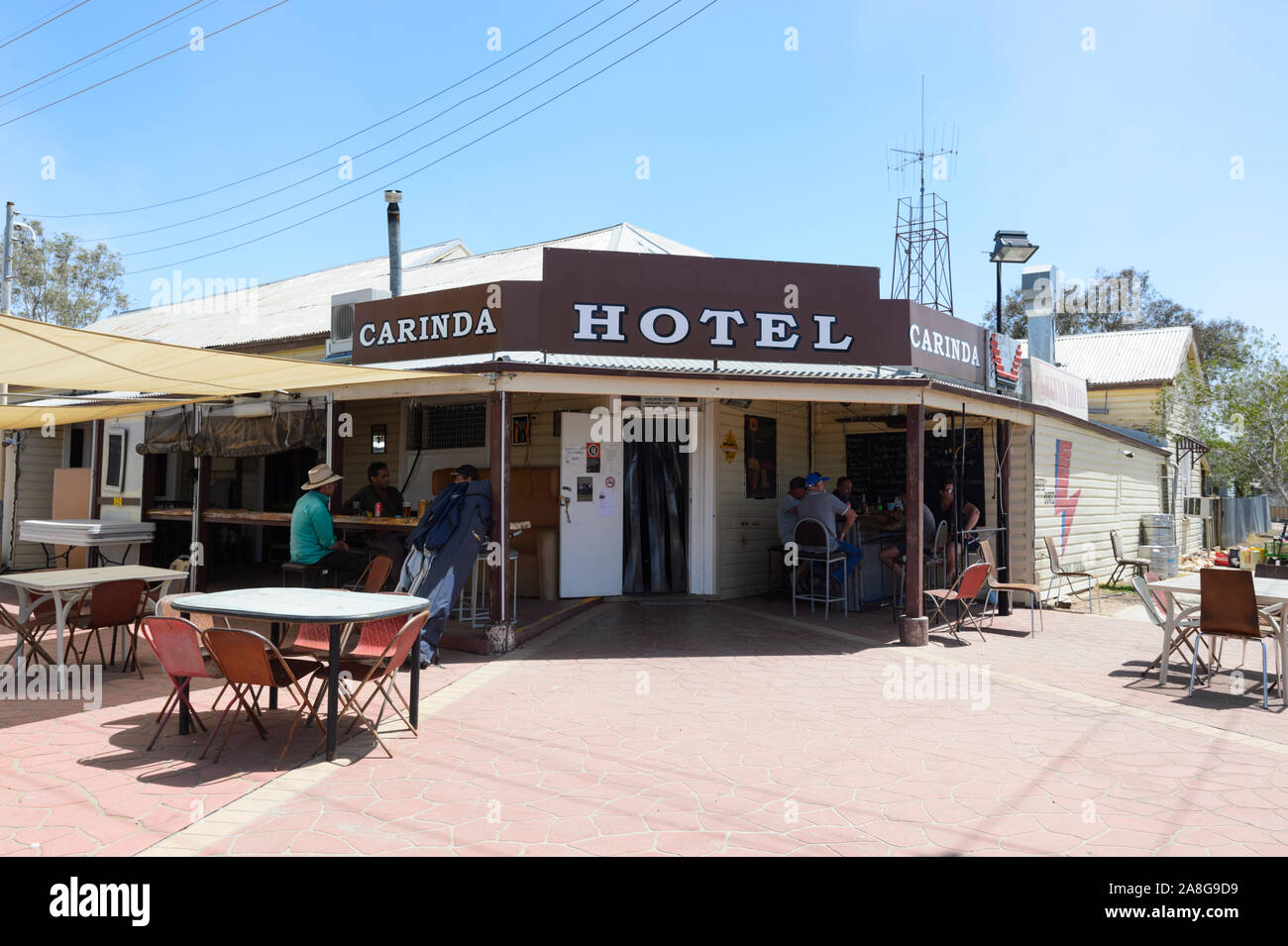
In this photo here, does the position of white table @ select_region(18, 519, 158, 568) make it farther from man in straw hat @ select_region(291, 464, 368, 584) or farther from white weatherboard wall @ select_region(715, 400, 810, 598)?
white weatherboard wall @ select_region(715, 400, 810, 598)

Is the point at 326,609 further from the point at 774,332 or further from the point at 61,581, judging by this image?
the point at 774,332

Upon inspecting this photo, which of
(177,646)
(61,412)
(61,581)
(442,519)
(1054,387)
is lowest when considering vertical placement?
(177,646)

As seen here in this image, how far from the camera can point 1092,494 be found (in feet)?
47.0

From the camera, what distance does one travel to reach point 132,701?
619 cm

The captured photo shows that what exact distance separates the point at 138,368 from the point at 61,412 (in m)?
4.84

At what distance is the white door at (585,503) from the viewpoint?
420 inches

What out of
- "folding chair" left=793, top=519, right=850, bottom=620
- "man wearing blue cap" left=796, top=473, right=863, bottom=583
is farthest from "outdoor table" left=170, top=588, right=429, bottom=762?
"man wearing blue cap" left=796, top=473, right=863, bottom=583

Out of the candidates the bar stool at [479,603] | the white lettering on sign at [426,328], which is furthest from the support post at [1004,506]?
the white lettering on sign at [426,328]

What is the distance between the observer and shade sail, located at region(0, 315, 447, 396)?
5254mm

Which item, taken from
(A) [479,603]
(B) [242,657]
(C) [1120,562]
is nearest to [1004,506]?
(C) [1120,562]

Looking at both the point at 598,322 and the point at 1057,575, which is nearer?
the point at 598,322

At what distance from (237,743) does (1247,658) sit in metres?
9.49

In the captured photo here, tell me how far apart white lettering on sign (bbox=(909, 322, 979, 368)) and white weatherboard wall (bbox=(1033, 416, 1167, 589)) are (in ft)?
6.92

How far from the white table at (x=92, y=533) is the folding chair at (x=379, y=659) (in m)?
7.67
